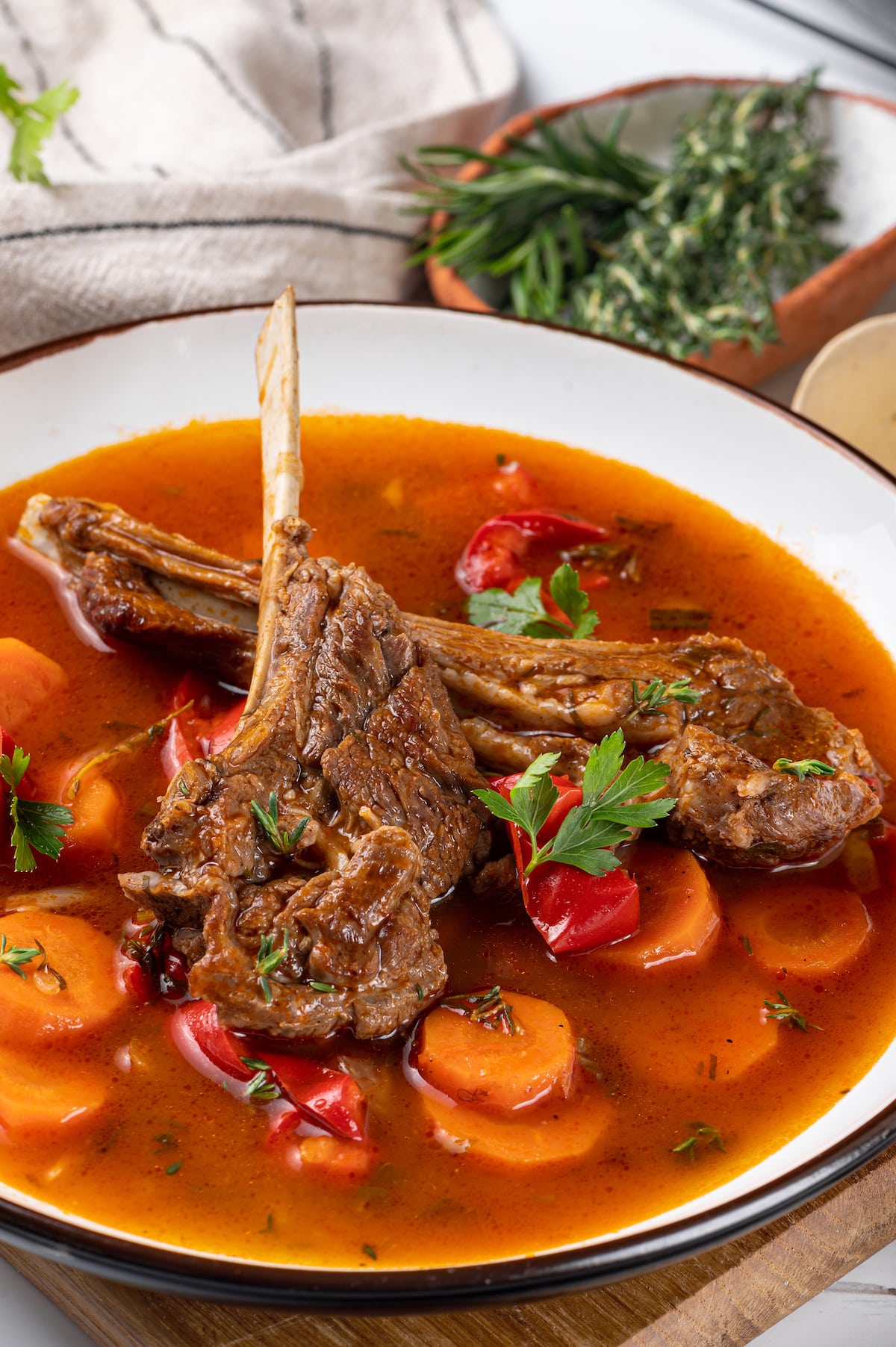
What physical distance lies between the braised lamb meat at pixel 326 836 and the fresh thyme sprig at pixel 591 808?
0.22 metres

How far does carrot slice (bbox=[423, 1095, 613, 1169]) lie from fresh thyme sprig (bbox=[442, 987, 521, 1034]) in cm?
19

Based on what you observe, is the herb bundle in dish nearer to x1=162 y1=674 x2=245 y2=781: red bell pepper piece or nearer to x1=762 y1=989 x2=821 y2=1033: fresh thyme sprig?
x1=162 y1=674 x2=245 y2=781: red bell pepper piece

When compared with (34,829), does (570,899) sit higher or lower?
higher

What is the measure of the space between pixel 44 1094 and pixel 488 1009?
3.37 feet

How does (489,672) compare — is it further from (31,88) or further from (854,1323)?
(31,88)

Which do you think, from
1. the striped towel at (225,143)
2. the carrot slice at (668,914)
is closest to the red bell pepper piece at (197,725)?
the carrot slice at (668,914)

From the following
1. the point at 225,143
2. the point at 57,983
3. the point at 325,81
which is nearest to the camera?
the point at 57,983

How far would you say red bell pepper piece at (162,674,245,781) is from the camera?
370 centimetres

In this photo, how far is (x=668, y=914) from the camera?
3.39m

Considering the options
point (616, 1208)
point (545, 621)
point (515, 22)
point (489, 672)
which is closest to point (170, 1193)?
point (616, 1208)

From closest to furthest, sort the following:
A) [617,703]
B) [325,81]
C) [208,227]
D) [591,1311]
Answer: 1. [591,1311]
2. [617,703]
3. [208,227]
4. [325,81]

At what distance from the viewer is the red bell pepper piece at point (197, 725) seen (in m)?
3.70

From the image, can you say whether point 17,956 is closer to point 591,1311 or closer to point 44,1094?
point 44,1094

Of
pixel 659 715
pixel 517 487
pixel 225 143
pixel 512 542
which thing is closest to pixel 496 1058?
pixel 659 715
